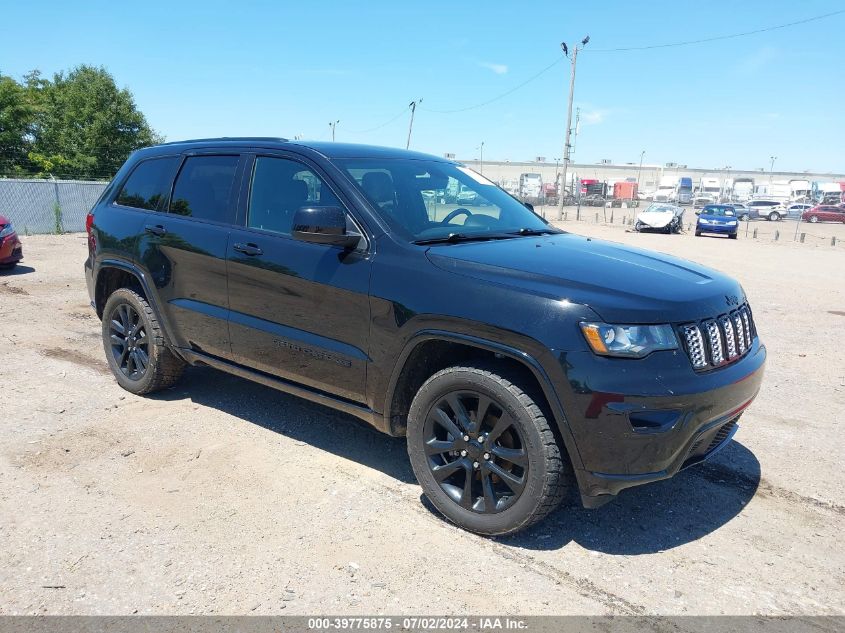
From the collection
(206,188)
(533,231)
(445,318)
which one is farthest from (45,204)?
(445,318)

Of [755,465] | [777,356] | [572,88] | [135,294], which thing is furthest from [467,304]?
[572,88]

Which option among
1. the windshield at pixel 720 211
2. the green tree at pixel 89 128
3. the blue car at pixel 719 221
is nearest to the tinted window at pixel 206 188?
the blue car at pixel 719 221

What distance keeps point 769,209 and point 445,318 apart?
5574cm

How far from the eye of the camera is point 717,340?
319 centimetres

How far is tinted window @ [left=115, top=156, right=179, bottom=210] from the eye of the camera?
495cm

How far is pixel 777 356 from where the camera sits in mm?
7098

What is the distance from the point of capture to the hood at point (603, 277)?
2973 mm

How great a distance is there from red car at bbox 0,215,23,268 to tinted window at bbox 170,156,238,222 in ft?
24.1

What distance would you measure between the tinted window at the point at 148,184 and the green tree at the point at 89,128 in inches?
1317

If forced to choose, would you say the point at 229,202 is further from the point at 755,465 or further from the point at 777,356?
the point at 777,356

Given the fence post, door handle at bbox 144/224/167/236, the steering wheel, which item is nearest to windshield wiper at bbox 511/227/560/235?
the steering wheel

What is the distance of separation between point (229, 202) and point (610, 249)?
245 centimetres

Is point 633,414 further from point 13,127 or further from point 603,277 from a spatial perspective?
point 13,127

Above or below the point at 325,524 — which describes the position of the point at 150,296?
above
